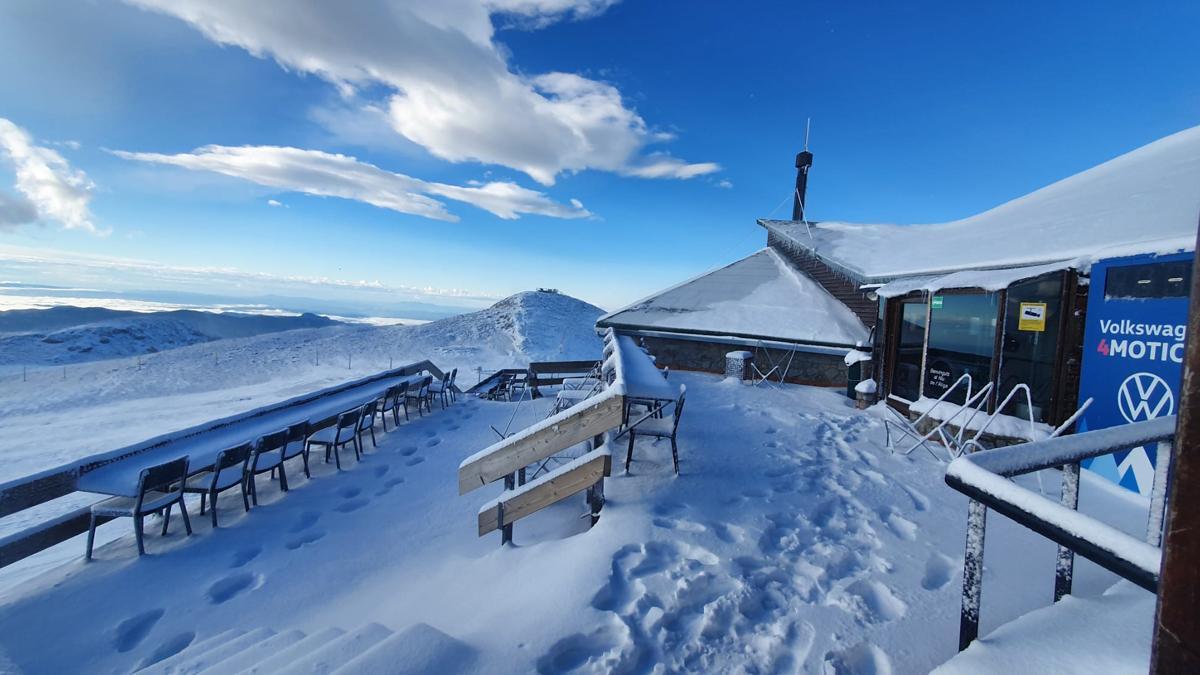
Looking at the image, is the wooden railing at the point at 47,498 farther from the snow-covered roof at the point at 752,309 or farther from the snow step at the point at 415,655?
the snow-covered roof at the point at 752,309

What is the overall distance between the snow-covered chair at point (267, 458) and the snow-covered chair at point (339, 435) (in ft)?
1.86

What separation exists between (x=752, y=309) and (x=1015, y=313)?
663 centimetres

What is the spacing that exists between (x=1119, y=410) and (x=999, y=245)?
3.12 meters

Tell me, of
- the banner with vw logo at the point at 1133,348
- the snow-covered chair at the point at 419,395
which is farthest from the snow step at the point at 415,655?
the snow-covered chair at the point at 419,395

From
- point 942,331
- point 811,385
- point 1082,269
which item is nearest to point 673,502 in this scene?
point 1082,269

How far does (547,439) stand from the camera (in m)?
3.80

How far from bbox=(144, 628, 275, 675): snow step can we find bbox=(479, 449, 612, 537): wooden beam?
5.05 feet

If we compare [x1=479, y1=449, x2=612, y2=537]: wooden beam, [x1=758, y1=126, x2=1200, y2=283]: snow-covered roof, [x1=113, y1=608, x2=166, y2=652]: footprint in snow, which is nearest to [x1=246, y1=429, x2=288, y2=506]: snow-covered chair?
[x1=113, y1=608, x2=166, y2=652]: footprint in snow

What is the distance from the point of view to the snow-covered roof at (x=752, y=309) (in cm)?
1154

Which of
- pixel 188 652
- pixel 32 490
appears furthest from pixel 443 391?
pixel 188 652

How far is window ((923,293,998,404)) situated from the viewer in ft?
23.1

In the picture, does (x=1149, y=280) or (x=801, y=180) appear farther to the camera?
(x=801, y=180)

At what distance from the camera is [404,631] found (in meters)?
2.36

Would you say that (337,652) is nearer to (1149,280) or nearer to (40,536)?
(40,536)
